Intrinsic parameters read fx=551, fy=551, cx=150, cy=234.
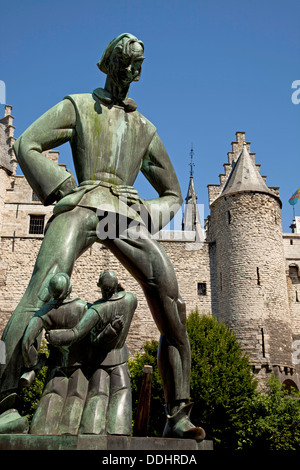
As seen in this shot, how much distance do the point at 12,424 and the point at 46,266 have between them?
33.2 inches

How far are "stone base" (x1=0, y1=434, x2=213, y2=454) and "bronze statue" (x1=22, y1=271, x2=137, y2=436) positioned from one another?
103 mm

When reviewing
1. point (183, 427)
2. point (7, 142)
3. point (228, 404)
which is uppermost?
point (7, 142)

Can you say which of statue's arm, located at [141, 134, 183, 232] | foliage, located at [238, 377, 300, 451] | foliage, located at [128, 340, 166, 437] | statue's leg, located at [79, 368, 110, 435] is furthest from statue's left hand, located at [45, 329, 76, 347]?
foliage, located at [238, 377, 300, 451]

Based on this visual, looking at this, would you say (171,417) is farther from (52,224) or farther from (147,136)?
(147,136)

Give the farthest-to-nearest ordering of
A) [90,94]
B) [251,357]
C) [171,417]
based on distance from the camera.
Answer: [251,357], [90,94], [171,417]

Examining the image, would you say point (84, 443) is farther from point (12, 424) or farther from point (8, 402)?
point (8, 402)

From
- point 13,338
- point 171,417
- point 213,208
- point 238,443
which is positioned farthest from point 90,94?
point 213,208

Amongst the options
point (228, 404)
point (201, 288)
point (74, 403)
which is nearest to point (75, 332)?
point (74, 403)

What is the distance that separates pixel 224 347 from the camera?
74.1 ft

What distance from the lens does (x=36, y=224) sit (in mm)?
31734

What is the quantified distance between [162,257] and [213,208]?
28.9 metres

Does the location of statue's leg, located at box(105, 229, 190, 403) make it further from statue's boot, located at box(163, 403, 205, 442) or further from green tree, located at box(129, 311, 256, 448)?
green tree, located at box(129, 311, 256, 448)

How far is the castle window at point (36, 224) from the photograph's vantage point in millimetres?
31516

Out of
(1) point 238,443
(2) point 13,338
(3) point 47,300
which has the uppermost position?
(3) point 47,300
